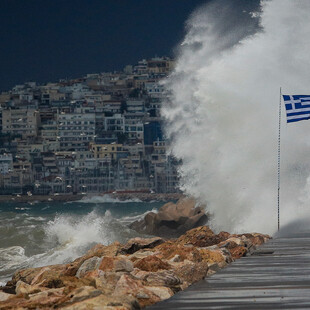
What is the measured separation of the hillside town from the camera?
454ft

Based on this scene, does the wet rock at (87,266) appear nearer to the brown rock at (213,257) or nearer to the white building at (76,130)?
the brown rock at (213,257)

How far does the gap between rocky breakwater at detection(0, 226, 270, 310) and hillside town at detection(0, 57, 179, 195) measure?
11433cm

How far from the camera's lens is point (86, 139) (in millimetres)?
152875

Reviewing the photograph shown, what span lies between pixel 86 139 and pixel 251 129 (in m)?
123

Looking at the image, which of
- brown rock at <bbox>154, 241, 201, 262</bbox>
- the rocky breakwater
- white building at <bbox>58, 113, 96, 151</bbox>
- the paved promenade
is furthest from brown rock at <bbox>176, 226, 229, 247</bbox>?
white building at <bbox>58, 113, 96, 151</bbox>

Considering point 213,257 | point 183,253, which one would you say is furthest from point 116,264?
point 213,257

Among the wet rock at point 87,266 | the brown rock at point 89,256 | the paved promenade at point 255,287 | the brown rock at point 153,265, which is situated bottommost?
the brown rock at point 89,256

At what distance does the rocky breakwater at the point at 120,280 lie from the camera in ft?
28.8

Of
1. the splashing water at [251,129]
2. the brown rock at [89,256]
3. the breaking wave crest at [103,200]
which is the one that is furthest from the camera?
the breaking wave crest at [103,200]

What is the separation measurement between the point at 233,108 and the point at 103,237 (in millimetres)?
6867

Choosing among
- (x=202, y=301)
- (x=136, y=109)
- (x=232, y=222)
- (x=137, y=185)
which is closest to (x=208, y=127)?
(x=232, y=222)

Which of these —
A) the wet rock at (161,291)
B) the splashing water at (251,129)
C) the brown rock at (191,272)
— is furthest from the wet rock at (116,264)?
the splashing water at (251,129)

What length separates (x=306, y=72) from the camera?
107 ft

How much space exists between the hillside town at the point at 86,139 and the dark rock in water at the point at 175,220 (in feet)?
282
